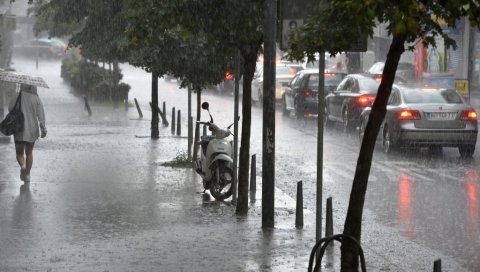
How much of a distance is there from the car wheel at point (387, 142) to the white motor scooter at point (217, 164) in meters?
7.19

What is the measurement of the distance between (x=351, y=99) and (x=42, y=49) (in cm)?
6625

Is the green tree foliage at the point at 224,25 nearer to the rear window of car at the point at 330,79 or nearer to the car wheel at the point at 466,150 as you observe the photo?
the car wheel at the point at 466,150

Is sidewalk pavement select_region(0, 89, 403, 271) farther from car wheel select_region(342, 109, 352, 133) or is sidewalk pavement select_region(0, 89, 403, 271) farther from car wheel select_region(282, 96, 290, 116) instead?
car wheel select_region(282, 96, 290, 116)

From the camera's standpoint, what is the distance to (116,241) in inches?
492

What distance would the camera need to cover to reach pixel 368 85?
96.0 feet

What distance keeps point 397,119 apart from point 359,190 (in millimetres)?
14597

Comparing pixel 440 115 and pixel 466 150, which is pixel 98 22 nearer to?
pixel 440 115

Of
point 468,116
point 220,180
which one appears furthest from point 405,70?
point 220,180

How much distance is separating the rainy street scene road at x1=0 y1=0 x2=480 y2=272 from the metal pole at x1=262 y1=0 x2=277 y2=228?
18 mm

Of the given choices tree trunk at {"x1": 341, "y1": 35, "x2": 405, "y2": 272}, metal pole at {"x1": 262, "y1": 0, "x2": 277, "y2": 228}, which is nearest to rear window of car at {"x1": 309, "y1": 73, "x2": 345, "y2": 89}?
metal pole at {"x1": 262, "y1": 0, "x2": 277, "y2": 228}

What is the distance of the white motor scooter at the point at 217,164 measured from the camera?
1625 centimetres

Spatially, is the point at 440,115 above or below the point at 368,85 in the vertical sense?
below

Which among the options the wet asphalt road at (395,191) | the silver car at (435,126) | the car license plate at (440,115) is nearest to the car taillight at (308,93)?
the wet asphalt road at (395,191)

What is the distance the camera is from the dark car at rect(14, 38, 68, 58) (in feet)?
302
